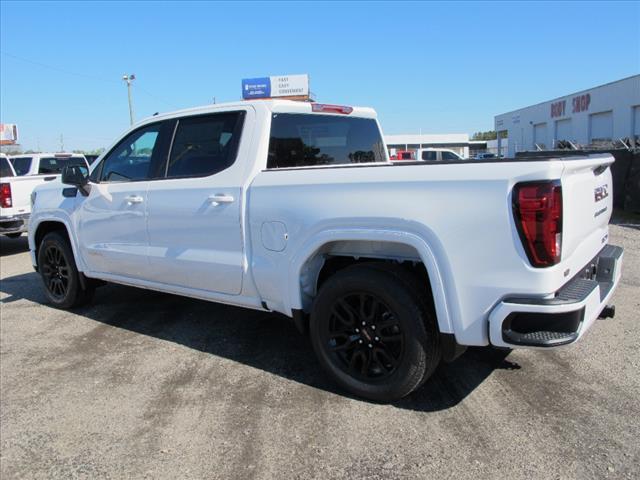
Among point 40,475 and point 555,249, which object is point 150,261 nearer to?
point 40,475

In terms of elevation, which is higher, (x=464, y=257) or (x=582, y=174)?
(x=582, y=174)

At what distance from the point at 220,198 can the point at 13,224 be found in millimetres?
7738

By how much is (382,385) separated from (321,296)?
69 centimetres

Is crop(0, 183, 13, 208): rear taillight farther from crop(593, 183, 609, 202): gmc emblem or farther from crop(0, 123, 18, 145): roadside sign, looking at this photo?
crop(0, 123, 18, 145): roadside sign

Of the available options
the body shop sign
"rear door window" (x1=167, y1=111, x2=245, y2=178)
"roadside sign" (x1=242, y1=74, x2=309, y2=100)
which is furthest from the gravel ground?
"roadside sign" (x1=242, y1=74, x2=309, y2=100)

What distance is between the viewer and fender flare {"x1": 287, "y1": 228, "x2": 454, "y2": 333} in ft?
9.88

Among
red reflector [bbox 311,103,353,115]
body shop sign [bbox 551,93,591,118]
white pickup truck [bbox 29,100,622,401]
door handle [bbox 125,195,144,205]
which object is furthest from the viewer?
body shop sign [bbox 551,93,591,118]

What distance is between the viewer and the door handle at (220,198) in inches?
155

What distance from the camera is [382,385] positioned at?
3410mm

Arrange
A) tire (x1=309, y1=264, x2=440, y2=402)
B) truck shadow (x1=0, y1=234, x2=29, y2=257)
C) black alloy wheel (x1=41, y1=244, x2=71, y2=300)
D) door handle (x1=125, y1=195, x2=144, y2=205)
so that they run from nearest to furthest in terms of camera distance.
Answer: tire (x1=309, y1=264, x2=440, y2=402)
door handle (x1=125, y1=195, x2=144, y2=205)
black alloy wheel (x1=41, y1=244, x2=71, y2=300)
truck shadow (x1=0, y1=234, x2=29, y2=257)

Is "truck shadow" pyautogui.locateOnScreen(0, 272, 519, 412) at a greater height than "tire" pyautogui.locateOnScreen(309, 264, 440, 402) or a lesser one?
lesser

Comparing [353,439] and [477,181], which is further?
[353,439]

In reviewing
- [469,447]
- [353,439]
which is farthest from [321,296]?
[469,447]

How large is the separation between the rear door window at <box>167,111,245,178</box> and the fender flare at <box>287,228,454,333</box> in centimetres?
103
